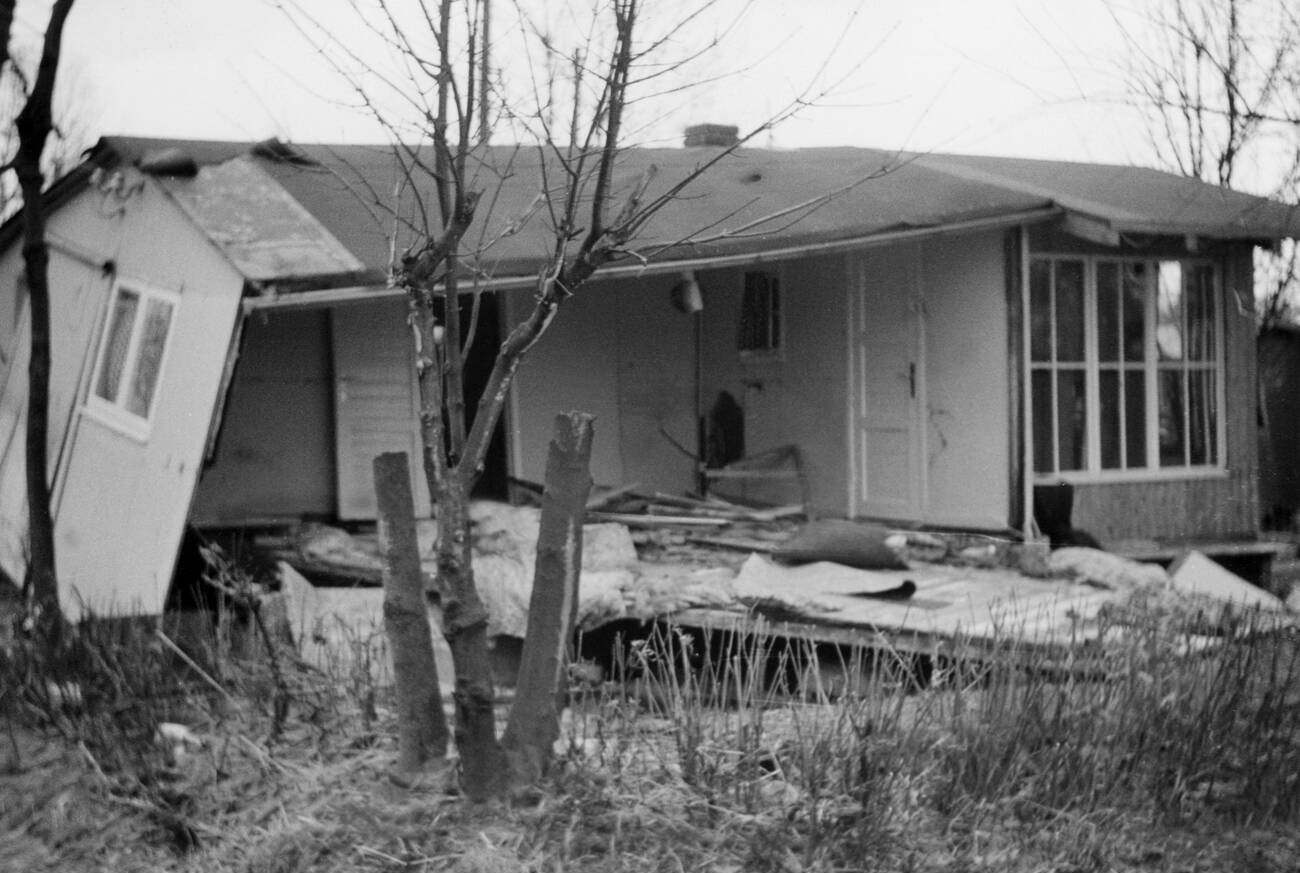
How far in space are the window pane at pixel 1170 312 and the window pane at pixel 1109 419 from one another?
1.80 feet

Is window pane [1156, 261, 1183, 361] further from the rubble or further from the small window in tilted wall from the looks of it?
the small window in tilted wall

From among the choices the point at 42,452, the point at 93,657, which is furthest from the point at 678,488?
the point at 93,657

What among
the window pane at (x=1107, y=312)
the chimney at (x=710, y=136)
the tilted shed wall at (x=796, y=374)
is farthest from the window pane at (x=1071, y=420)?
the chimney at (x=710, y=136)

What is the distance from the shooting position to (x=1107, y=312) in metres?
10.9

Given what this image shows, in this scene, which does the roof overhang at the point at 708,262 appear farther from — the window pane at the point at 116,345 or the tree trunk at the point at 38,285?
the window pane at the point at 116,345

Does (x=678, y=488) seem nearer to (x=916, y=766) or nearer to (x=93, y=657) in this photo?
(x=93, y=657)

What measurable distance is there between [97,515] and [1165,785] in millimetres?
6436

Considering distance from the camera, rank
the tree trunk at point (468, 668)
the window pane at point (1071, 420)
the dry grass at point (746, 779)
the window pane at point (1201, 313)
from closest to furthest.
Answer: the dry grass at point (746, 779), the tree trunk at point (468, 668), the window pane at point (1071, 420), the window pane at point (1201, 313)

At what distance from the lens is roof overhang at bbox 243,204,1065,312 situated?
24.9 ft

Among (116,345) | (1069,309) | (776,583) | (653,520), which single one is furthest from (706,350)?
(116,345)

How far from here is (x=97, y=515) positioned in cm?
854

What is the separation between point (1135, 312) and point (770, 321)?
10.6 ft

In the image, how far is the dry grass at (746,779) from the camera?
3973mm

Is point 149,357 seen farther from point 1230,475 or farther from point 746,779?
point 1230,475
